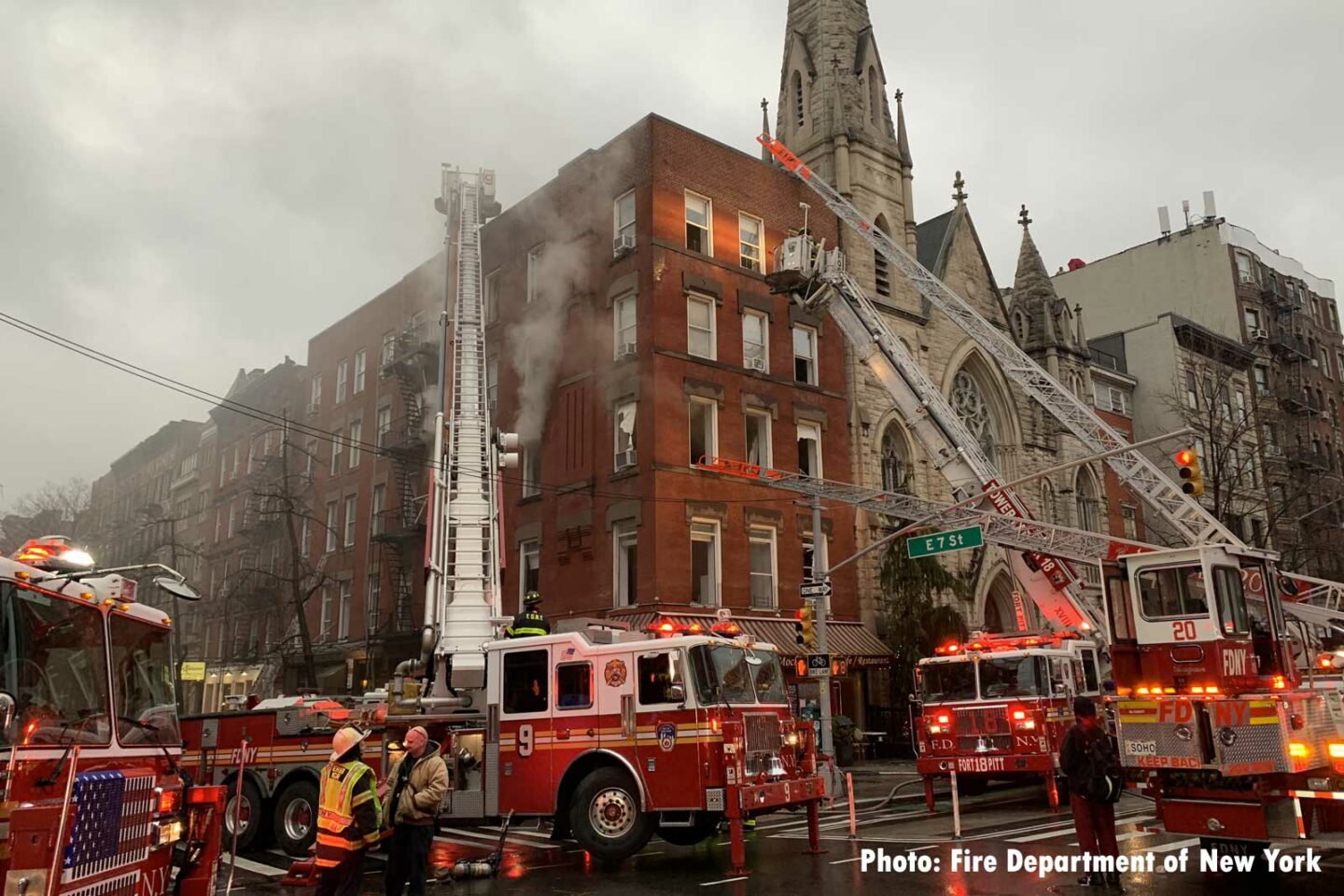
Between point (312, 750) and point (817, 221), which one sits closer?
point (312, 750)

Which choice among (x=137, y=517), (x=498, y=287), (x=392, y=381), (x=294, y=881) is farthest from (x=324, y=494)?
(x=294, y=881)

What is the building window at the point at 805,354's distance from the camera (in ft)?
99.0

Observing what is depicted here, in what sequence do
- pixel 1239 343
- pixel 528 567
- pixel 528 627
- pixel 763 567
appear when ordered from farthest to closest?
pixel 1239 343, pixel 528 567, pixel 763 567, pixel 528 627

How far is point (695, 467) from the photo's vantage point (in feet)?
85.9

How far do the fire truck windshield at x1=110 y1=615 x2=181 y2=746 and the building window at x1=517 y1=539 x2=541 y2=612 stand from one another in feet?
69.9

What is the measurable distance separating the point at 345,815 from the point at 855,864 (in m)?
6.01

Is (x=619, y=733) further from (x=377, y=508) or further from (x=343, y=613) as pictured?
(x=343, y=613)

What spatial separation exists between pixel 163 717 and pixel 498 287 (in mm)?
26386

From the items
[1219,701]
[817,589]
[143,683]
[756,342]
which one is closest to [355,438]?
[756,342]

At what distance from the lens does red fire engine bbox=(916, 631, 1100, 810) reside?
15547mm

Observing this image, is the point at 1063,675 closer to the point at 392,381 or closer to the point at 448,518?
the point at 448,518

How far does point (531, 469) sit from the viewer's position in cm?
2973

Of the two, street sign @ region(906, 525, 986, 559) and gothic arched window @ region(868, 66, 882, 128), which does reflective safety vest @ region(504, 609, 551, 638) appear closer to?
street sign @ region(906, 525, 986, 559)

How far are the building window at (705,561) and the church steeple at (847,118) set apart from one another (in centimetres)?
1096
